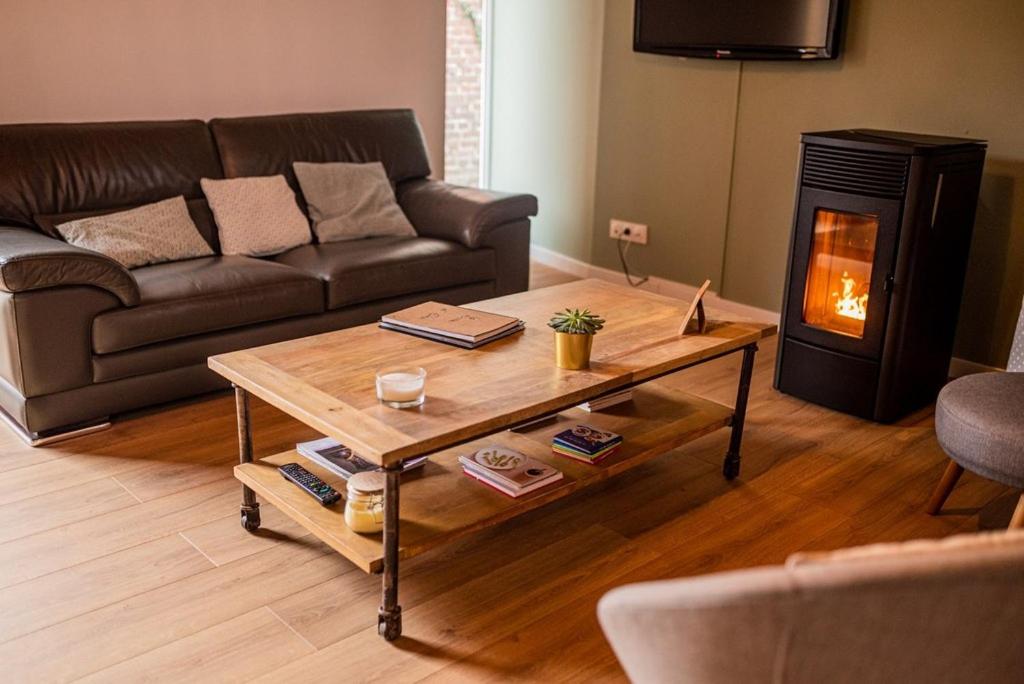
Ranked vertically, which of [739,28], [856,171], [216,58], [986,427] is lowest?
[986,427]

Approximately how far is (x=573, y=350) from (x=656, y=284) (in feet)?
8.41

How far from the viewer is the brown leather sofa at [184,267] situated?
116 inches

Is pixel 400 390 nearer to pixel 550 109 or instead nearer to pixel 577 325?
pixel 577 325

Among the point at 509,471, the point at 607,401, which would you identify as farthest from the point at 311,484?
the point at 607,401

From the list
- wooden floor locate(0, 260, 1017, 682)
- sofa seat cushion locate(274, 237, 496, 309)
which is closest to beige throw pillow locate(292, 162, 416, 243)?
sofa seat cushion locate(274, 237, 496, 309)

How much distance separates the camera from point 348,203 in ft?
13.6

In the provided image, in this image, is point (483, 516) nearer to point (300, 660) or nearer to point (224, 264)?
point (300, 660)

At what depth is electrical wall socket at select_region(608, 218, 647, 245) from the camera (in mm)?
4945

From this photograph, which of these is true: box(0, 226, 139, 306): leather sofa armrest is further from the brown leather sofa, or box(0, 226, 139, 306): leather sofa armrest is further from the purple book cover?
the purple book cover

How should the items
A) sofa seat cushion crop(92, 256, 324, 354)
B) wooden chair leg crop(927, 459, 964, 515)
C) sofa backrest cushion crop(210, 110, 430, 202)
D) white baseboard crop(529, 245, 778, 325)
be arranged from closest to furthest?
wooden chair leg crop(927, 459, 964, 515) < sofa seat cushion crop(92, 256, 324, 354) < sofa backrest cushion crop(210, 110, 430, 202) < white baseboard crop(529, 245, 778, 325)

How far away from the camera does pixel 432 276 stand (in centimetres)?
390

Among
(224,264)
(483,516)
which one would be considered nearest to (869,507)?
(483,516)

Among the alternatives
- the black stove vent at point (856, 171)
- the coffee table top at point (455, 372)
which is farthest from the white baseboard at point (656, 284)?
the coffee table top at point (455, 372)

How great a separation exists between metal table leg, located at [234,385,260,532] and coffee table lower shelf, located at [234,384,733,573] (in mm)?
43
